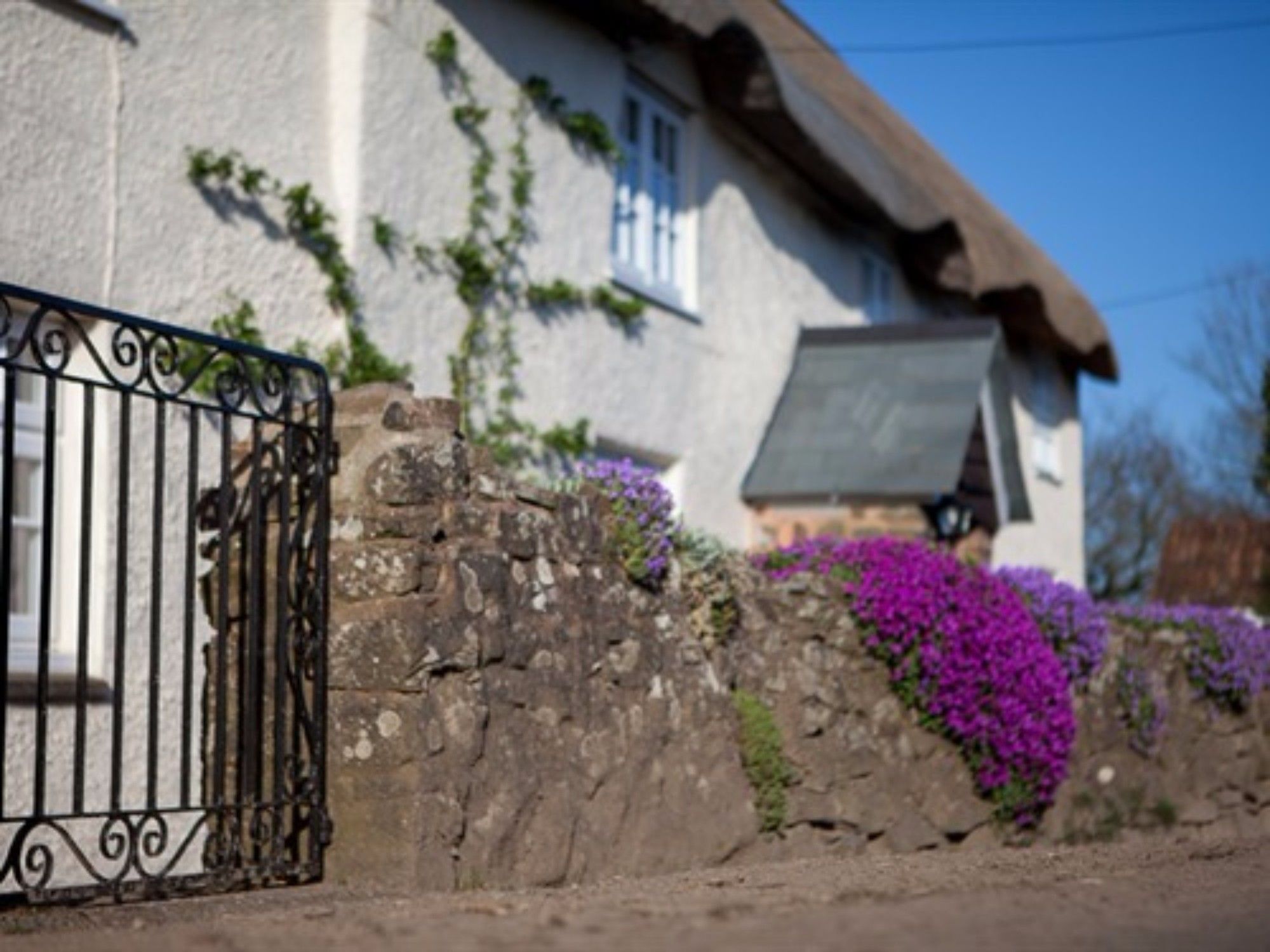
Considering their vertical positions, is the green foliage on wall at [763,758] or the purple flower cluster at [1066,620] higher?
the purple flower cluster at [1066,620]

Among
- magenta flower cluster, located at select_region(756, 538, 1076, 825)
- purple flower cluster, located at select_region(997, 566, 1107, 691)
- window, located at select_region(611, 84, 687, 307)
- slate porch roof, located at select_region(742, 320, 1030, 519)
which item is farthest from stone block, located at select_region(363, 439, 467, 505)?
slate porch roof, located at select_region(742, 320, 1030, 519)

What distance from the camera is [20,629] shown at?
313 inches

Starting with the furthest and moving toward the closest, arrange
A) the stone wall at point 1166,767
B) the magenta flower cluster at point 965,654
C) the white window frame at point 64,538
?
the stone wall at point 1166,767
the magenta flower cluster at point 965,654
the white window frame at point 64,538

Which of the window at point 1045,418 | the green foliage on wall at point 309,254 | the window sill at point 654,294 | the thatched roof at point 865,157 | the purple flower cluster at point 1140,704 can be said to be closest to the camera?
the green foliage on wall at point 309,254

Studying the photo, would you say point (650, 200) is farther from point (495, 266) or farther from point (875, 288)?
point (875, 288)

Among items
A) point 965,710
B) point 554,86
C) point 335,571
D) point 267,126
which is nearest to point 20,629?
point 335,571

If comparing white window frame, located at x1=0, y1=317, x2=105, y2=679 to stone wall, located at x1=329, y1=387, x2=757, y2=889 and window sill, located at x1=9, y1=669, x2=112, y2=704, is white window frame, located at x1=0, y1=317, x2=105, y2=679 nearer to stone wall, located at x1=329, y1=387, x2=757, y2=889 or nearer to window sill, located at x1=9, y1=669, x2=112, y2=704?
window sill, located at x1=9, y1=669, x2=112, y2=704

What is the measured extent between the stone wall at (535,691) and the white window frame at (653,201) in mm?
4277

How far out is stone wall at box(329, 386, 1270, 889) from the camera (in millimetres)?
6281

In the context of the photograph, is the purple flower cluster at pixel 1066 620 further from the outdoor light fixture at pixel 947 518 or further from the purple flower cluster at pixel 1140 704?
the outdoor light fixture at pixel 947 518

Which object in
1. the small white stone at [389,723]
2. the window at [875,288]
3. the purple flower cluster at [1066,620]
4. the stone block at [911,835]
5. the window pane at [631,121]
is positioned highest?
the window pane at [631,121]

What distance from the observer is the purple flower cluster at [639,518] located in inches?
292

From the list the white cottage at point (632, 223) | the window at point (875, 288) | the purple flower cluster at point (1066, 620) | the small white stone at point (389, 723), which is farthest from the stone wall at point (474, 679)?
the window at point (875, 288)

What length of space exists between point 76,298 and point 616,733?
9.53 feet
